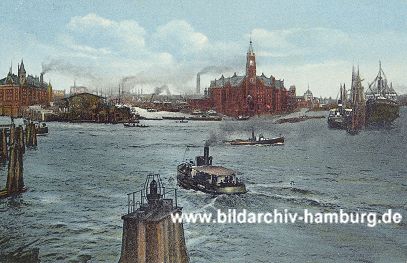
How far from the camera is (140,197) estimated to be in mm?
4961

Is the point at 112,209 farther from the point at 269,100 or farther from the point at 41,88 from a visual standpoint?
the point at 269,100

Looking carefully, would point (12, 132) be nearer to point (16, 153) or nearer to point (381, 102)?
point (16, 153)

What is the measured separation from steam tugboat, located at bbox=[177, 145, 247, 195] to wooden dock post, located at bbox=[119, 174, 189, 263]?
46cm

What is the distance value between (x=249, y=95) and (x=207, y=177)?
974mm

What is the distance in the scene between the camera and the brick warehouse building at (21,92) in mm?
5113

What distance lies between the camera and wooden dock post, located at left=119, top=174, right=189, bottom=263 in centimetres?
442

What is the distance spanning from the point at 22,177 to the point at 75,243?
3.49 feet

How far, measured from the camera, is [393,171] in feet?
16.8

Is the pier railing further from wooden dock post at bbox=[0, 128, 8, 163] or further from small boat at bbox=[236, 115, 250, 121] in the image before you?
wooden dock post at bbox=[0, 128, 8, 163]

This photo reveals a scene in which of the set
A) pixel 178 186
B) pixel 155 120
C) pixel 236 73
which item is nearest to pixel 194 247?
pixel 178 186

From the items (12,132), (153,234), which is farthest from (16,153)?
(153,234)

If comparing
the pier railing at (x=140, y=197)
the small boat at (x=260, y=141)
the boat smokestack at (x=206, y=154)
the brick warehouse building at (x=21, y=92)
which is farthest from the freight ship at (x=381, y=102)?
the brick warehouse building at (x=21, y=92)

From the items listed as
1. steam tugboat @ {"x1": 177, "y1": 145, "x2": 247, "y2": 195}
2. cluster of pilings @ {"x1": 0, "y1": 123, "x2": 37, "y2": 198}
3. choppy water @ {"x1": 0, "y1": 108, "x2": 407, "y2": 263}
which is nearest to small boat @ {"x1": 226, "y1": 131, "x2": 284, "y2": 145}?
choppy water @ {"x1": 0, "y1": 108, "x2": 407, "y2": 263}

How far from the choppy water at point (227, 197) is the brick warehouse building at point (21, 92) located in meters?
0.36
